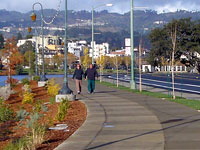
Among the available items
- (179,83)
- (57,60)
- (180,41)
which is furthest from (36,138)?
(57,60)

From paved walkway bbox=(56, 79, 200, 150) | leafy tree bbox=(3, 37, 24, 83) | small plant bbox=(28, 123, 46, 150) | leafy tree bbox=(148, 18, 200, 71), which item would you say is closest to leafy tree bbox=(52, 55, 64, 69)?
leafy tree bbox=(148, 18, 200, 71)

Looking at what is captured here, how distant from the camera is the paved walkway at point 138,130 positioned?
1065 cm

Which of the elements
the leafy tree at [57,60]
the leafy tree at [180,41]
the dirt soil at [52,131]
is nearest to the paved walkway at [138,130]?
the dirt soil at [52,131]

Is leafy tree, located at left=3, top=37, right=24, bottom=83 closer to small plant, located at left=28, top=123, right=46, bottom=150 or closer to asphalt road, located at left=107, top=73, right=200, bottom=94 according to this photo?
asphalt road, located at left=107, top=73, right=200, bottom=94

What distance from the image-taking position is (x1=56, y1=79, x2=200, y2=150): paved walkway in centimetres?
1065

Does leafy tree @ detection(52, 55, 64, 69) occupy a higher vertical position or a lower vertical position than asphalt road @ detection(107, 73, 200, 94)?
higher

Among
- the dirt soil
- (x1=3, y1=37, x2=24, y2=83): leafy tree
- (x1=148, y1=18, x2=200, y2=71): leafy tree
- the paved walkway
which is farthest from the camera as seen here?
(x1=148, y1=18, x2=200, y2=71): leafy tree

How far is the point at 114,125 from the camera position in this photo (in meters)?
13.8

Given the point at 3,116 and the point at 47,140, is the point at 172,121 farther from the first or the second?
the point at 3,116

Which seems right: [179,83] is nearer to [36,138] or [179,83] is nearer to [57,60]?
[36,138]

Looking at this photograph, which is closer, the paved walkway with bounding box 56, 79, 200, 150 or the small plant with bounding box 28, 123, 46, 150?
the small plant with bounding box 28, 123, 46, 150

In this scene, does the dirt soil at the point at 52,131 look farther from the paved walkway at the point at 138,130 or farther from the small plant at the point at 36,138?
the paved walkway at the point at 138,130

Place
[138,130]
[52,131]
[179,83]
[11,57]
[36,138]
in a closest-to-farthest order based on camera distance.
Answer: [36,138], [138,130], [52,131], [179,83], [11,57]

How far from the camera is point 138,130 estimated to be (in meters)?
12.8
